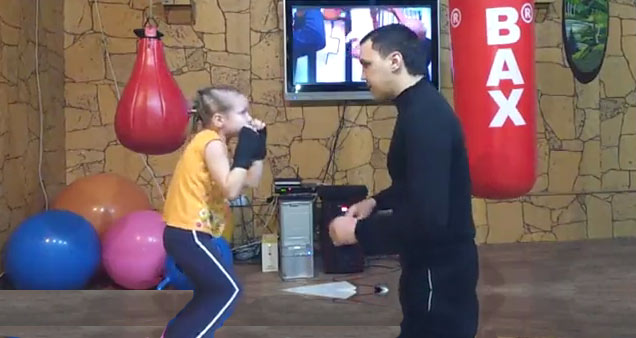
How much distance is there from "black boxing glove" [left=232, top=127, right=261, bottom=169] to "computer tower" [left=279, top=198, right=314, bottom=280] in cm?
192

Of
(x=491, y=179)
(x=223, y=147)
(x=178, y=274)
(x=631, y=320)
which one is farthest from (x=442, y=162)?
(x=178, y=274)

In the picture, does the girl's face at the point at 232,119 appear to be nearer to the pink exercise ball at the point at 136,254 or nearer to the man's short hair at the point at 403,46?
the man's short hair at the point at 403,46

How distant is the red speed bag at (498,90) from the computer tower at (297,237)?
1.65 meters

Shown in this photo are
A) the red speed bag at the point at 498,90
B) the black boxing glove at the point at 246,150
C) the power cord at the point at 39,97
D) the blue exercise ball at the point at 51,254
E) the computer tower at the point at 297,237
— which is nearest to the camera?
the black boxing glove at the point at 246,150

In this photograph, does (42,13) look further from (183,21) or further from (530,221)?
(530,221)

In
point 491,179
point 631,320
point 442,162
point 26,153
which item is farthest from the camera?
point 26,153

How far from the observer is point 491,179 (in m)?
2.85

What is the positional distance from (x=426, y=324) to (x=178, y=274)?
220 cm

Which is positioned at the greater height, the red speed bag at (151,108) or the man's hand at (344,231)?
the red speed bag at (151,108)

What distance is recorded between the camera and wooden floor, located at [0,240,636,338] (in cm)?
321

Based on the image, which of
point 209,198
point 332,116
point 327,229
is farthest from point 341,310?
point 332,116

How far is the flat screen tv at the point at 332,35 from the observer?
16.5 feet

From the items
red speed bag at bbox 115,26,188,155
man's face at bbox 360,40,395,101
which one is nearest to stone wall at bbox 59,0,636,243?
red speed bag at bbox 115,26,188,155

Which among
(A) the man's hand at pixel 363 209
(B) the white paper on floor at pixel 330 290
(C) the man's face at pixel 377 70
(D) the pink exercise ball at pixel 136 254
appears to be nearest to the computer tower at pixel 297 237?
(B) the white paper on floor at pixel 330 290
